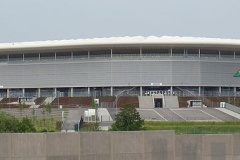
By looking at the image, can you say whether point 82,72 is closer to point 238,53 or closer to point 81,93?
point 81,93

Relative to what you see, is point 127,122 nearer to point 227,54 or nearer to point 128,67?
point 128,67

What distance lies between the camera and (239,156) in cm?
1198

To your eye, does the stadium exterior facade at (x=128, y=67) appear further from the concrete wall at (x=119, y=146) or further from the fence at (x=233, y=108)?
the concrete wall at (x=119, y=146)

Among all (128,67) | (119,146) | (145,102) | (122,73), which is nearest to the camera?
(119,146)

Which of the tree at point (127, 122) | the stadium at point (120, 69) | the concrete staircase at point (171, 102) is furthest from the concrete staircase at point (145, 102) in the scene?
the tree at point (127, 122)

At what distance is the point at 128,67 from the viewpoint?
86000mm

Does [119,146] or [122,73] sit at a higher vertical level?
[122,73]

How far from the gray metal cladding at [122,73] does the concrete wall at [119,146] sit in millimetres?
73844

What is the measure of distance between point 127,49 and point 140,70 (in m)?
4.38

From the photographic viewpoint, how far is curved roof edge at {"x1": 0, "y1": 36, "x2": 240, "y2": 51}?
3243 inches

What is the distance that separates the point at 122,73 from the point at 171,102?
11786 mm

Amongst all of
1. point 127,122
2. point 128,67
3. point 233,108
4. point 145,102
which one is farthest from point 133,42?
point 127,122

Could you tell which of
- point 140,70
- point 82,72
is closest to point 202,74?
point 140,70

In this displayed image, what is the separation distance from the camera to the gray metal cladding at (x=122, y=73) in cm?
8594
